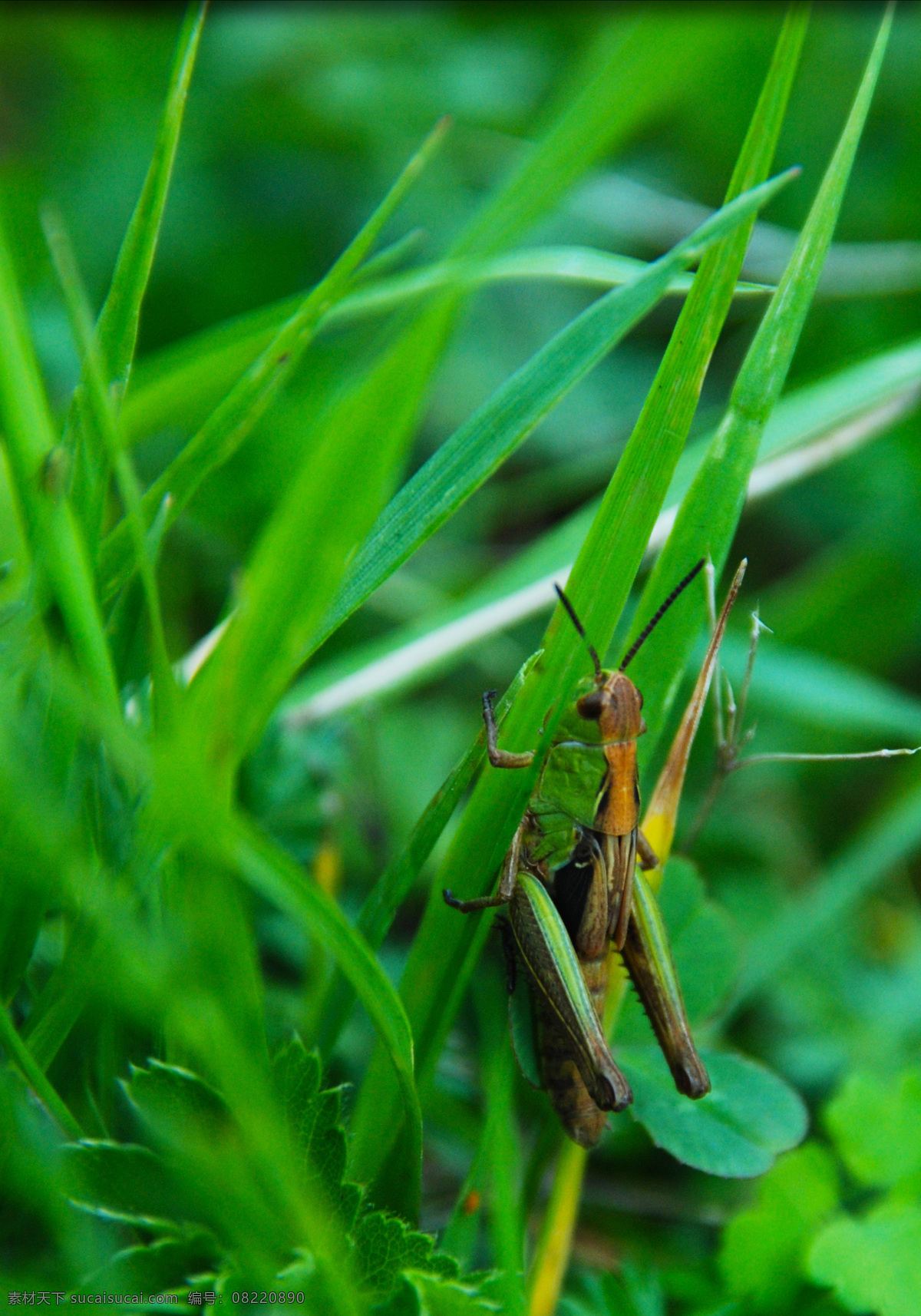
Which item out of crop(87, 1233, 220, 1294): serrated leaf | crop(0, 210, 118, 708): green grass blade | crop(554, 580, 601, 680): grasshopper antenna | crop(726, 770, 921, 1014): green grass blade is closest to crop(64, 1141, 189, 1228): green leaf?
crop(87, 1233, 220, 1294): serrated leaf

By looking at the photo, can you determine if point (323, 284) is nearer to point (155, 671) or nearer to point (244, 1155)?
point (155, 671)

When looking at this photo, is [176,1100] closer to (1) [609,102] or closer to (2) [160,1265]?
(2) [160,1265]

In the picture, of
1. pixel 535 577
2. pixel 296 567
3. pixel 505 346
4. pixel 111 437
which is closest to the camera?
pixel 296 567

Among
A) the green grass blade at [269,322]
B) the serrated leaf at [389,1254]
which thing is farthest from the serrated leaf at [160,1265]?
the green grass blade at [269,322]

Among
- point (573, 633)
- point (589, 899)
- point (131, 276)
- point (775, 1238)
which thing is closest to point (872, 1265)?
point (775, 1238)

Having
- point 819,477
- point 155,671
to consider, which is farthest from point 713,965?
point 819,477

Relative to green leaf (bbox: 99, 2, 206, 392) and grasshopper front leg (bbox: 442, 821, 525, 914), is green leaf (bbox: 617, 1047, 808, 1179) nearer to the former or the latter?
grasshopper front leg (bbox: 442, 821, 525, 914)

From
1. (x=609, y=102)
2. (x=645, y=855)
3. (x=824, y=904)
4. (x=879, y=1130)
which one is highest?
(x=609, y=102)
